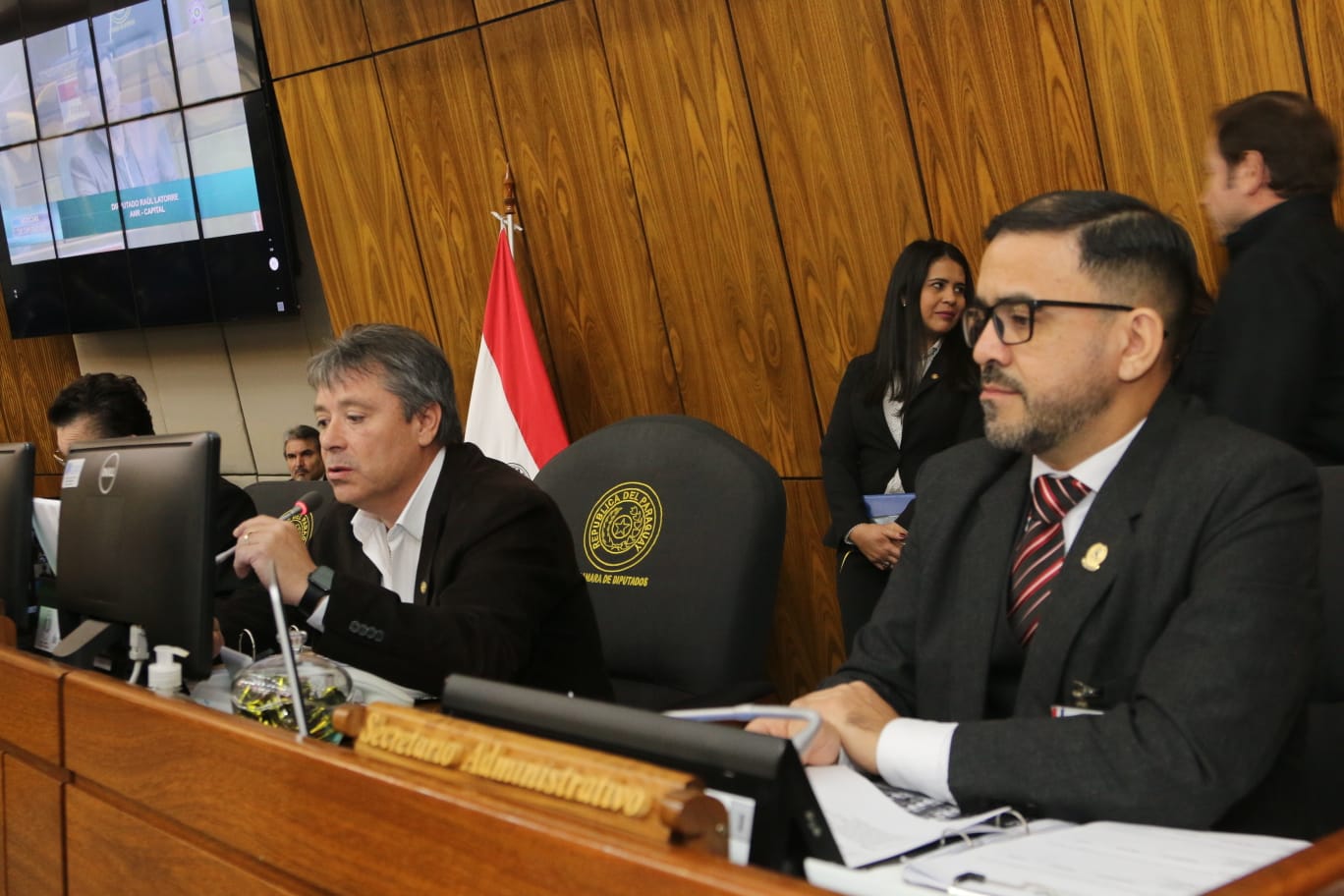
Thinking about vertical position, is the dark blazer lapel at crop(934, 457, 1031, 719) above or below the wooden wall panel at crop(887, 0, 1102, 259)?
below

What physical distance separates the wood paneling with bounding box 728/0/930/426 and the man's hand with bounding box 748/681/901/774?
101 inches

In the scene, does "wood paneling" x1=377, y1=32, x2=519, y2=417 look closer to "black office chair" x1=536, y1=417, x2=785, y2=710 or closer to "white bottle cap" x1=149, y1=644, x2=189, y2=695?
"black office chair" x1=536, y1=417, x2=785, y2=710

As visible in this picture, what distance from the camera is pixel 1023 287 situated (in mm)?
1667

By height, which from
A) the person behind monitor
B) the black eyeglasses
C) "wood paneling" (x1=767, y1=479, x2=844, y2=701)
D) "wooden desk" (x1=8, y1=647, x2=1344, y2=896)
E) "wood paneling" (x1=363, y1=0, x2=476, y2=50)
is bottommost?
"wood paneling" (x1=767, y1=479, x2=844, y2=701)

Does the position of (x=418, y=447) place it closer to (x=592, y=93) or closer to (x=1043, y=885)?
(x=1043, y=885)

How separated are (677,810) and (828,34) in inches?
135

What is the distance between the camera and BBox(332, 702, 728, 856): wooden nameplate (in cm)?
98

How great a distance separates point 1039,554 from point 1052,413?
19cm

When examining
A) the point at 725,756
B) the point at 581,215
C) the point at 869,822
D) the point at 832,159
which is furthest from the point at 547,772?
the point at 581,215

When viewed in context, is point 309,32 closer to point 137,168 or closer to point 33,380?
point 137,168

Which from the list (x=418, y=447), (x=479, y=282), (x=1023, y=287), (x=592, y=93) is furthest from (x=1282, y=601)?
(x=479, y=282)

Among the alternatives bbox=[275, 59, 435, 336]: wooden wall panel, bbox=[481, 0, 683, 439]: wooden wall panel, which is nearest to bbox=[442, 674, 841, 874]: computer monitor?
bbox=[481, 0, 683, 439]: wooden wall panel

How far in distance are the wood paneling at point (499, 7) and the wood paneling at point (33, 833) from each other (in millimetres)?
3492

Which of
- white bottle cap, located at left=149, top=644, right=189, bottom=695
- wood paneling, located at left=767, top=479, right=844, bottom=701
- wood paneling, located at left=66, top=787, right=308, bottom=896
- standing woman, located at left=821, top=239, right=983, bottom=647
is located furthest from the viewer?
wood paneling, located at left=767, top=479, right=844, bottom=701
